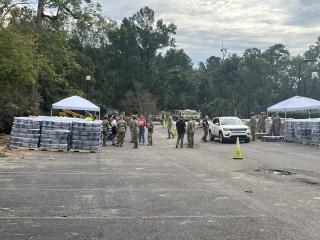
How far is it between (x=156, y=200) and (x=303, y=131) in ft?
70.6

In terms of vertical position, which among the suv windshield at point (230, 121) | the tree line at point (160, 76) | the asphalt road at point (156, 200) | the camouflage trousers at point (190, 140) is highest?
the tree line at point (160, 76)

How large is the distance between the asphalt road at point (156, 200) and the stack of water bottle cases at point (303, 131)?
437 inches

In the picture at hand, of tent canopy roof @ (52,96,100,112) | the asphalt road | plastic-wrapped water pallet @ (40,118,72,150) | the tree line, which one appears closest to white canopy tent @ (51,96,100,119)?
tent canopy roof @ (52,96,100,112)

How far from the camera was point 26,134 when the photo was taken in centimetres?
2273

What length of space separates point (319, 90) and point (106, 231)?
390ft

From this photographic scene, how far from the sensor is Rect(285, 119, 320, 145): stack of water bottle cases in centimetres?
2856

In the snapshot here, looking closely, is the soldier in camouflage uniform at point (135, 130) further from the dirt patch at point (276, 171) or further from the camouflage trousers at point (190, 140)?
the dirt patch at point (276, 171)

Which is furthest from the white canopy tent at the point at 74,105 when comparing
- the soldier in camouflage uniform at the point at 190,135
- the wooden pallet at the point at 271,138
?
the wooden pallet at the point at 271,138

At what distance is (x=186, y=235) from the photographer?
7.48 m

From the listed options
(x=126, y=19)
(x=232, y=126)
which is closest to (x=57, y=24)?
(x=232, y=126)

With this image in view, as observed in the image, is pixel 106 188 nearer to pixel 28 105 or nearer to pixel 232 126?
pixel 232 126

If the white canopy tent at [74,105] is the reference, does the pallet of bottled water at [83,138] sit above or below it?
below

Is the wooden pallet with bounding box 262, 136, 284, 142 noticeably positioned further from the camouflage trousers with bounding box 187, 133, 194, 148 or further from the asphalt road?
the asphalt road

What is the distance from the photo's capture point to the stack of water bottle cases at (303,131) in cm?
2856
